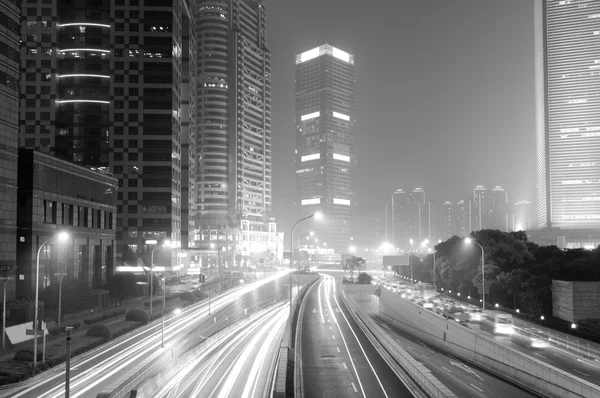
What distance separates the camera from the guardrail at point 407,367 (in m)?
32.8

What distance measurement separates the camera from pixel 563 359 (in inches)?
1729

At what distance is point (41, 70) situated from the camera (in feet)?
409

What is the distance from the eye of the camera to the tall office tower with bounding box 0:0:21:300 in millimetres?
60312

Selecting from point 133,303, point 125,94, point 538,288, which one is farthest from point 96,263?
point 538,288

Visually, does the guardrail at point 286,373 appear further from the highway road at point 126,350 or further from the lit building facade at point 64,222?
the lit building facade at point 64,222

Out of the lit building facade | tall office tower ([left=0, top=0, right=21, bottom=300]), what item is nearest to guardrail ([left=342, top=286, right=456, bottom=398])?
the lit building facade

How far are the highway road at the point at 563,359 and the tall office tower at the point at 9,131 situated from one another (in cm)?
5529

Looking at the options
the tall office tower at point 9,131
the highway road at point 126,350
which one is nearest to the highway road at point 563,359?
the highway road at point 126,350

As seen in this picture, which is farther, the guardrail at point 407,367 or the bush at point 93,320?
the bush at point 93,320

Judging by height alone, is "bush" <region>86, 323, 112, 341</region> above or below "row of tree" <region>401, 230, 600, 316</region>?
below

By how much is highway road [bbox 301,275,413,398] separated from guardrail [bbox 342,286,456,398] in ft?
2.03

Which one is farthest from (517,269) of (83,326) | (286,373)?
(83,326)

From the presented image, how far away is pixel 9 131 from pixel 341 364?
155 feet

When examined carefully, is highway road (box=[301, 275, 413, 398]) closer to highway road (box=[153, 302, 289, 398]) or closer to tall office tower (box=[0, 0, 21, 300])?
highway road (box=[153, 302, 289, 398])
